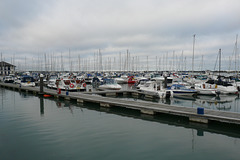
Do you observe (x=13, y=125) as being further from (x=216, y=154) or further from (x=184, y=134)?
(x=216, y=154)

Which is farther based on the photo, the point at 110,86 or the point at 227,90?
the point at 110,86

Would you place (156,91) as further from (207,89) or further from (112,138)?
(112,138)

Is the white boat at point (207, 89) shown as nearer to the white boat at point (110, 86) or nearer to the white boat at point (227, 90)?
the white boat at point (227, 90)

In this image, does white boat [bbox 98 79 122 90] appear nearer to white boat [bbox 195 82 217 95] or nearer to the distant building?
white boat [bbox 195 82 217 95]

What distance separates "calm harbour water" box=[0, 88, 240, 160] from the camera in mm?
8945

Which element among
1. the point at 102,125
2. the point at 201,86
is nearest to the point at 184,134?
the point at 102,125

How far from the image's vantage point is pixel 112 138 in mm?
11031

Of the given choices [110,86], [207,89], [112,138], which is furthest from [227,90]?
[112,138]

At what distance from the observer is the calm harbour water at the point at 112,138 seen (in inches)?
352

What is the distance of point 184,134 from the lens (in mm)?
11875

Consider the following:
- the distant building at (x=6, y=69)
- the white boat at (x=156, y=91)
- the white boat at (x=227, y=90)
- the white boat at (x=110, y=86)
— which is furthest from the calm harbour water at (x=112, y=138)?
the distant building at (x=6, y=69)

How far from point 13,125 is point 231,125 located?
52.5ft

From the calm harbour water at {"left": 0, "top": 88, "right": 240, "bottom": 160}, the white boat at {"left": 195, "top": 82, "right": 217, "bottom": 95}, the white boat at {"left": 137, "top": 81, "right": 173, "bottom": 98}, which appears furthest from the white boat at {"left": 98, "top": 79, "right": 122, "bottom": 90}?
the calm harbour water at {"left": 0, "top": 88, "right": 240, "bottom": 160}

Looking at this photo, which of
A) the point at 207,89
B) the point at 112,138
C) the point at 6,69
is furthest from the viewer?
the point at 6,69
